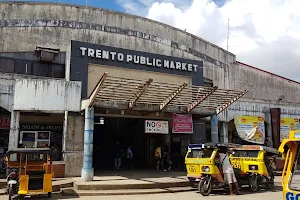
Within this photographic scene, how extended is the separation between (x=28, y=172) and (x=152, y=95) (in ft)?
21.4

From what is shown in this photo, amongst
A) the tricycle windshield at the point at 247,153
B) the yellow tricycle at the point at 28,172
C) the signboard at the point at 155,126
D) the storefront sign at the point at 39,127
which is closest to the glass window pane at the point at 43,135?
the storefront sign at the point at 39,127

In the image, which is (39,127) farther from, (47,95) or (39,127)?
(47,95)

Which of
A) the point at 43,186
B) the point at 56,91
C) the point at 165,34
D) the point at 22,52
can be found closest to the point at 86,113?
the point at 56,91

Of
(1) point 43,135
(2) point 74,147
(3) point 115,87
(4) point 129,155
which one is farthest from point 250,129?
(1) point 43,135

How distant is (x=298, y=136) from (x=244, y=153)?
30.4 feet

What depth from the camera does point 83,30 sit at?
Answer: 2128cm

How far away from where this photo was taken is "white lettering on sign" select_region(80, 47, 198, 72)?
55.1ft

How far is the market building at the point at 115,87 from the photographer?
15.3 metres

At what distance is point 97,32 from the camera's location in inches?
851

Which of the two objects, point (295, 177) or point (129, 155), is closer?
point (295, 177)

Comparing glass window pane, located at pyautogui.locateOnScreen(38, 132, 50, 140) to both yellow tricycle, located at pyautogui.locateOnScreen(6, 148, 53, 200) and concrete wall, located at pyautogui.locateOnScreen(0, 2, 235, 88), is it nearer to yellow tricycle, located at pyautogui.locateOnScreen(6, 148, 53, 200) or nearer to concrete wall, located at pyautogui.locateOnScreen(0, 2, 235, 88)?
concrete wall, located at pyautogui.locateOnScreen(0, 2, 235, 88)

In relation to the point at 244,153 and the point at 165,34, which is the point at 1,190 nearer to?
the point at 244,153

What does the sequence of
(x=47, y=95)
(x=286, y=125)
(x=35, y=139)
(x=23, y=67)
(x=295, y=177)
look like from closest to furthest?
(x=295, y=177) < (x=47, y=95) < (x=35, y=139) < (x=23, y=67) < (x=286, y=125)

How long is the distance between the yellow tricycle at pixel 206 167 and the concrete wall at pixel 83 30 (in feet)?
38.9
